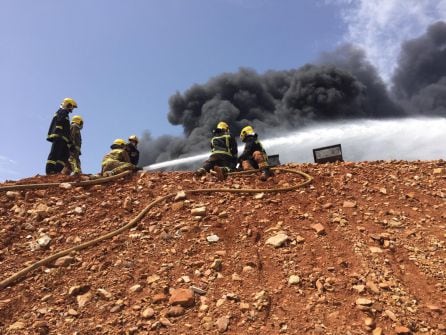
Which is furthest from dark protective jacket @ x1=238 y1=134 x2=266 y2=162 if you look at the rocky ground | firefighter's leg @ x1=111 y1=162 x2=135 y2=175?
firefighter's leg @ x1=111 y1=162 x2=135 y2=175

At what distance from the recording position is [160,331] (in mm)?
4535

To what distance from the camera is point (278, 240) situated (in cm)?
608

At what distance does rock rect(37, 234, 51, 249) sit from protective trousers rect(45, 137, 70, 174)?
13.7 ft

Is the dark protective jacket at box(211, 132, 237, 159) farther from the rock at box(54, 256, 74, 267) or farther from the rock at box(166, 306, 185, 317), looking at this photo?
the rock at box(166, 306, 185, 317)

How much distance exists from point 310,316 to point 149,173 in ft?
19.5

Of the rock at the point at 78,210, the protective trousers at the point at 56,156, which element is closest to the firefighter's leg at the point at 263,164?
the rock at the point at 78,210

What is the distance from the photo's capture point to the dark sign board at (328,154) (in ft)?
34.6

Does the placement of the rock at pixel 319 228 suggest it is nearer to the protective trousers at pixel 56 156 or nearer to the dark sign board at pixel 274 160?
the dark sign board at pixel 274 160

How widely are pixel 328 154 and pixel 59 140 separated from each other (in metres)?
7.40

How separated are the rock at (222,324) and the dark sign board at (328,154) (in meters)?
6.76

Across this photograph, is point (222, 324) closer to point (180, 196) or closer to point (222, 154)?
point (180, 196)

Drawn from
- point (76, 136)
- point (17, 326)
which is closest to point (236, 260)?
point (17, 326)

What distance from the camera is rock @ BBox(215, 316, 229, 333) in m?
4.48

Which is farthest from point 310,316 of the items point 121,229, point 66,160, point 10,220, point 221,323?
point 66,160
